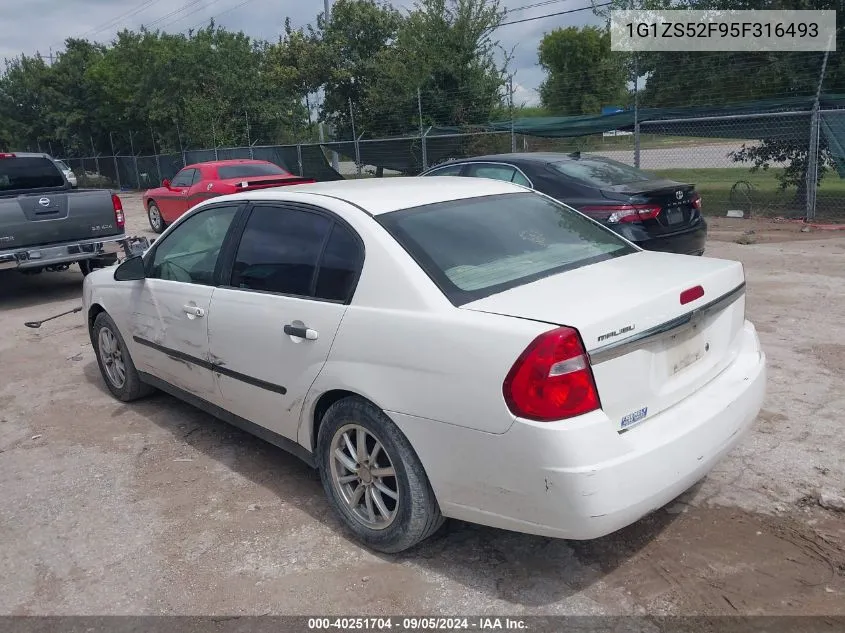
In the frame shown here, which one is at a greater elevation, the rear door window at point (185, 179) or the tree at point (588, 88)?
the tree at point (588, 88)

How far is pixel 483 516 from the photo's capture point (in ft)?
9.16

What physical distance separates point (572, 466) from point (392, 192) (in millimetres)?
1854

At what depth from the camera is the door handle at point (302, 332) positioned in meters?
3.30

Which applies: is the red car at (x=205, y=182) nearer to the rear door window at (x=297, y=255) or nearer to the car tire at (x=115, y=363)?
the car tire at (x=115, y=363)

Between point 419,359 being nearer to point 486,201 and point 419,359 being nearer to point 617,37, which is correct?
point 486,201

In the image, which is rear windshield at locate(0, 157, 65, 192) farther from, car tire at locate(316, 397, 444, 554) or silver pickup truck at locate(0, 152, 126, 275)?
car tire at locate(316, 397, 444, 554)

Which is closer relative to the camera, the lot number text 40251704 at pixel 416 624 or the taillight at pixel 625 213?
the lot number text 40251704 at pixel 416 624

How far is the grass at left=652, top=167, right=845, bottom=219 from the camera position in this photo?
1299 centimetres

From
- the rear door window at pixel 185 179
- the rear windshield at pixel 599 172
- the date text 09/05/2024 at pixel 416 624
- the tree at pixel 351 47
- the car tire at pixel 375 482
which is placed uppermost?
the tree at pixel 351 47

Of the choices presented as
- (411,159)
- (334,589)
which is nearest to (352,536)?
(334,589)

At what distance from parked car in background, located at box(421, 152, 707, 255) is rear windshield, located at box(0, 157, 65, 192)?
621 centimetres

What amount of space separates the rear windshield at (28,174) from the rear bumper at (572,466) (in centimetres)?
876

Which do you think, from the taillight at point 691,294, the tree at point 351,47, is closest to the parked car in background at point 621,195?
the taillight at point 691,294

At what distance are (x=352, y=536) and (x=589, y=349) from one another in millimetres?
1556
